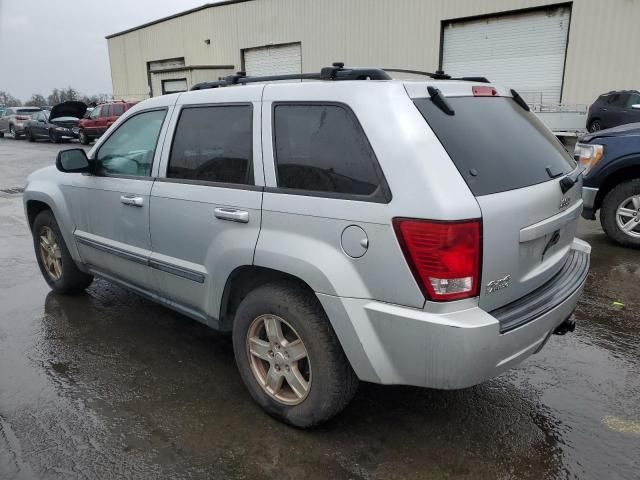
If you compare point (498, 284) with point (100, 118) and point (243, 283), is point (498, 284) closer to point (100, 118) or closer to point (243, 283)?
point (243, 283)

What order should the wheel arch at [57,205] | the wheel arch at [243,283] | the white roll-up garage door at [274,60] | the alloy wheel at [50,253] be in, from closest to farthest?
the wheel arch at [243,283], the wheel arch at [57,205], the alloy wheel at [50,253], the white roll-up garage door at [274,60]

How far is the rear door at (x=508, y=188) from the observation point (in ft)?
7.64

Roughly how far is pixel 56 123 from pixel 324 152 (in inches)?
1020

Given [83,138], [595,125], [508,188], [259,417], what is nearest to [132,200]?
[259,417]

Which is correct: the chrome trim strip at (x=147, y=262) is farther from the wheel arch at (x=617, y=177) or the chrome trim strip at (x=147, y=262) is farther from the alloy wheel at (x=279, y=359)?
the wheel arch at (x=617, y=177)

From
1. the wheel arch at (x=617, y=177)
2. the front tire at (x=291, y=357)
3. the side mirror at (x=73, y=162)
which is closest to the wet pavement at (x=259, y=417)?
the front tire at (x=291, y=357)

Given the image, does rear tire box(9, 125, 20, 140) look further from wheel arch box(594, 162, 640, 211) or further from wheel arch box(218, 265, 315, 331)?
wheel arch box(218, 265, 315, 331)

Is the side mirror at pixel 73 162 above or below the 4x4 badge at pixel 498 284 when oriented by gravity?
above

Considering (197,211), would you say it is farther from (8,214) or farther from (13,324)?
(8,214)

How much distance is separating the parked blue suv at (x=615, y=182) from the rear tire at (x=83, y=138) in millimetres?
21880

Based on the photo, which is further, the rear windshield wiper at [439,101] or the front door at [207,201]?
the front door at [207,201]

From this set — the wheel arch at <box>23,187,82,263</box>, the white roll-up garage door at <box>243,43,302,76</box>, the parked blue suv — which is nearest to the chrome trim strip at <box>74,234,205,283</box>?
the wheel arch at <box>23,187,82,263</box>

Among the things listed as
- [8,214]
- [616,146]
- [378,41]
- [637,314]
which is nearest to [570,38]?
[378,41]

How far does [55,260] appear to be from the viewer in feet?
15.8
